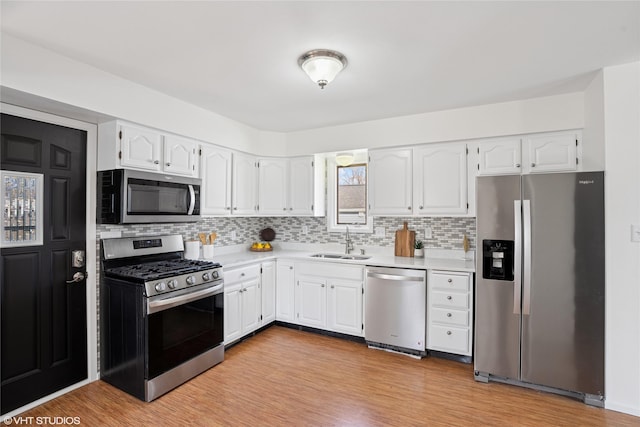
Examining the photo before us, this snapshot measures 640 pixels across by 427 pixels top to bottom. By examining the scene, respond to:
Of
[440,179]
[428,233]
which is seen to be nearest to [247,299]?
[428,233]

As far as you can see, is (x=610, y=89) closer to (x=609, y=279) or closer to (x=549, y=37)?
(x=549, y=37)

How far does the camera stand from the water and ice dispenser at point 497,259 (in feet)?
8.63

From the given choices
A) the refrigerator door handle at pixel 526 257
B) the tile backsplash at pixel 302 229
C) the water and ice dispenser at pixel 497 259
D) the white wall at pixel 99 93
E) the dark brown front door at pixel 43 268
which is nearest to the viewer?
the white wall at pixel 99 93

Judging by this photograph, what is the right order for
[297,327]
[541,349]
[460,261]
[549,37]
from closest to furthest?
[549,37] → [541,349] → [460,261] → [297,327]

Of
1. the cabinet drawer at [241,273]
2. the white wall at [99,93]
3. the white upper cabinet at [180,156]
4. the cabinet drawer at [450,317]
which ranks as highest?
the white wall at [99,93]

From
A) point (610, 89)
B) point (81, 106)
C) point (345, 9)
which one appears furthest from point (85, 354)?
point (610, 89)

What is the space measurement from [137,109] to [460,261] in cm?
337

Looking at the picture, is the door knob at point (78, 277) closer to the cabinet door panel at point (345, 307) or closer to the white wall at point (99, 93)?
the white wall at point (99, 93)

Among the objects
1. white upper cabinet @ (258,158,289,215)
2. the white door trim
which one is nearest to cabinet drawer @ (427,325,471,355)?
white upper cabinet @ (258,158,289,215)

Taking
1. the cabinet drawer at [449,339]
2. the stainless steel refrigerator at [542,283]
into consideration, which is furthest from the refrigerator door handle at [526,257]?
the cabinet drawer at [449,339]

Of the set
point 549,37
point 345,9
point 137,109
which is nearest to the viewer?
point 345,9

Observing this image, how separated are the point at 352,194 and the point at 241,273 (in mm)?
1777

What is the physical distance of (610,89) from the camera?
2381 millimetres

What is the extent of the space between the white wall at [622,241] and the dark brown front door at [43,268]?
159 inches
